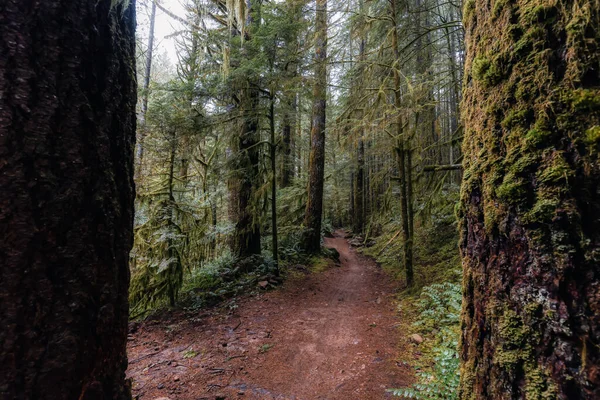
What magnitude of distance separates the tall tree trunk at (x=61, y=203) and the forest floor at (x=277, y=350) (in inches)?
91.5

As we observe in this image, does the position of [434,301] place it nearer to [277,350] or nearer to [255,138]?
[277,350]

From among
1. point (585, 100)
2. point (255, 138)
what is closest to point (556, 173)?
point (585, 100)

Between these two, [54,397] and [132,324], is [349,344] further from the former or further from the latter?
[132,324]

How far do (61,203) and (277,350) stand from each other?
12.7 feet

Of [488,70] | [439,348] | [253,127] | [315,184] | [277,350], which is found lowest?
[277,350]

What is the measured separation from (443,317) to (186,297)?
5.71 m

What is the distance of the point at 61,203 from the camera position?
1299 mm

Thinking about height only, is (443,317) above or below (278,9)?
below

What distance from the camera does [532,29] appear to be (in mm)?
1129

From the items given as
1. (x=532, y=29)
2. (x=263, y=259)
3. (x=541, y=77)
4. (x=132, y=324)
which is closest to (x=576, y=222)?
(x=541, y=77)

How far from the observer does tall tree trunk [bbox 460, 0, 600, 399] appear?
91 centimetres

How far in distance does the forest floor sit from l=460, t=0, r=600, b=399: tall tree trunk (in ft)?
8.14

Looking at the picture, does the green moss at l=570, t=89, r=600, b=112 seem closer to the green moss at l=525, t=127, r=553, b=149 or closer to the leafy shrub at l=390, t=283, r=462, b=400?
the green moss at l=525, t=127, r=553, b=149

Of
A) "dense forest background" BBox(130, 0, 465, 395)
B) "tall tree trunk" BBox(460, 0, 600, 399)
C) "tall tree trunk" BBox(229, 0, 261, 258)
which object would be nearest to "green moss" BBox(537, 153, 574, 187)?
"tall tree trunk" BBox(460, 0, 600, 399)
